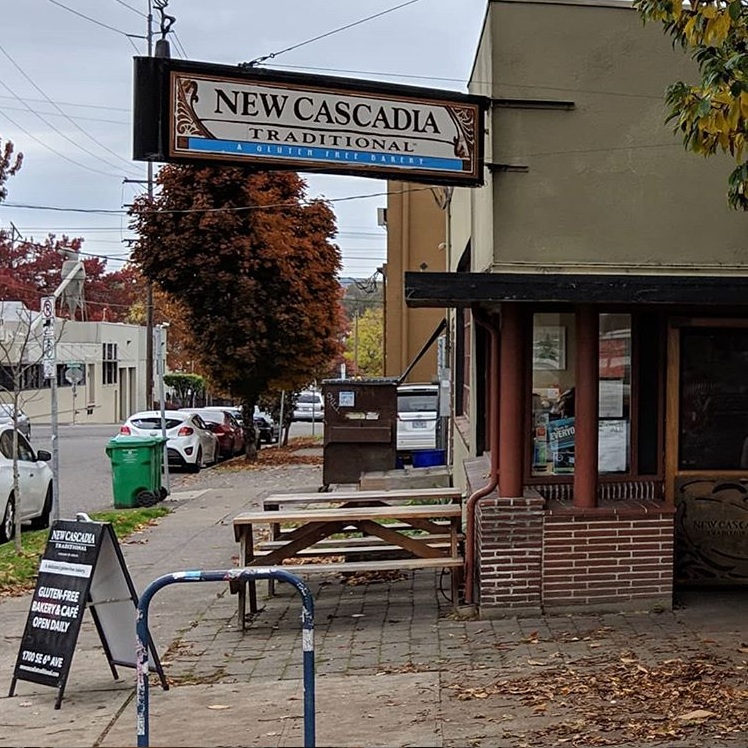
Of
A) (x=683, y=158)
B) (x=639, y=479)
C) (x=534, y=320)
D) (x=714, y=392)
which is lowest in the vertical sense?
(x=639, y=479)

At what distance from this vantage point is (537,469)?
27.6 feet

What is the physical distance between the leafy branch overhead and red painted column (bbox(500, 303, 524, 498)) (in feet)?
53.5

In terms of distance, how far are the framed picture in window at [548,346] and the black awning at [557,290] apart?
3.51 ft

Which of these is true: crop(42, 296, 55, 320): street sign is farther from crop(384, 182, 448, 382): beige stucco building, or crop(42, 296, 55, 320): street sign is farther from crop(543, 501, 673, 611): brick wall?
crop(384, 182, 448, 382): beige stucco building

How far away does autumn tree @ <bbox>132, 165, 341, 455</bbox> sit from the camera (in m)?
24.2

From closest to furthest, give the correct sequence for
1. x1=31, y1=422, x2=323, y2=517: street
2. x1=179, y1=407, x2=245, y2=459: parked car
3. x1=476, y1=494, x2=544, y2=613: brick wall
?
x1=476, y1=494, x2=544, y2=613: brick wall < x1=31, y1=422, x2=323, y2=517: street < x1=179, y1=407, x2=245, y2=459: parked car

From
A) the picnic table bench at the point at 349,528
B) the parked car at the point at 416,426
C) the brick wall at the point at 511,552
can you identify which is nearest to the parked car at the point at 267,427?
the parked car at the point at 416,426

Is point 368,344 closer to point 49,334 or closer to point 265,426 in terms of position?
point 265,426

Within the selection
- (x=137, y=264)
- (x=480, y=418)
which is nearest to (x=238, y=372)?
(x=137, y=264)

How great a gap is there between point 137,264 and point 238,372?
3.53m

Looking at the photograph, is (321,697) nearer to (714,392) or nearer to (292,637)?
(292,637)

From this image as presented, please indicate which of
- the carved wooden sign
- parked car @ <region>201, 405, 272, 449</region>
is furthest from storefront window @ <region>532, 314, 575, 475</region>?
parked car @ <region>201, 405, 272, 449</region>

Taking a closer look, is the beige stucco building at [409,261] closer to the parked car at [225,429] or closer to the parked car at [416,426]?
the parked car at [225,429]

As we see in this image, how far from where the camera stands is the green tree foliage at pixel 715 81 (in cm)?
571
